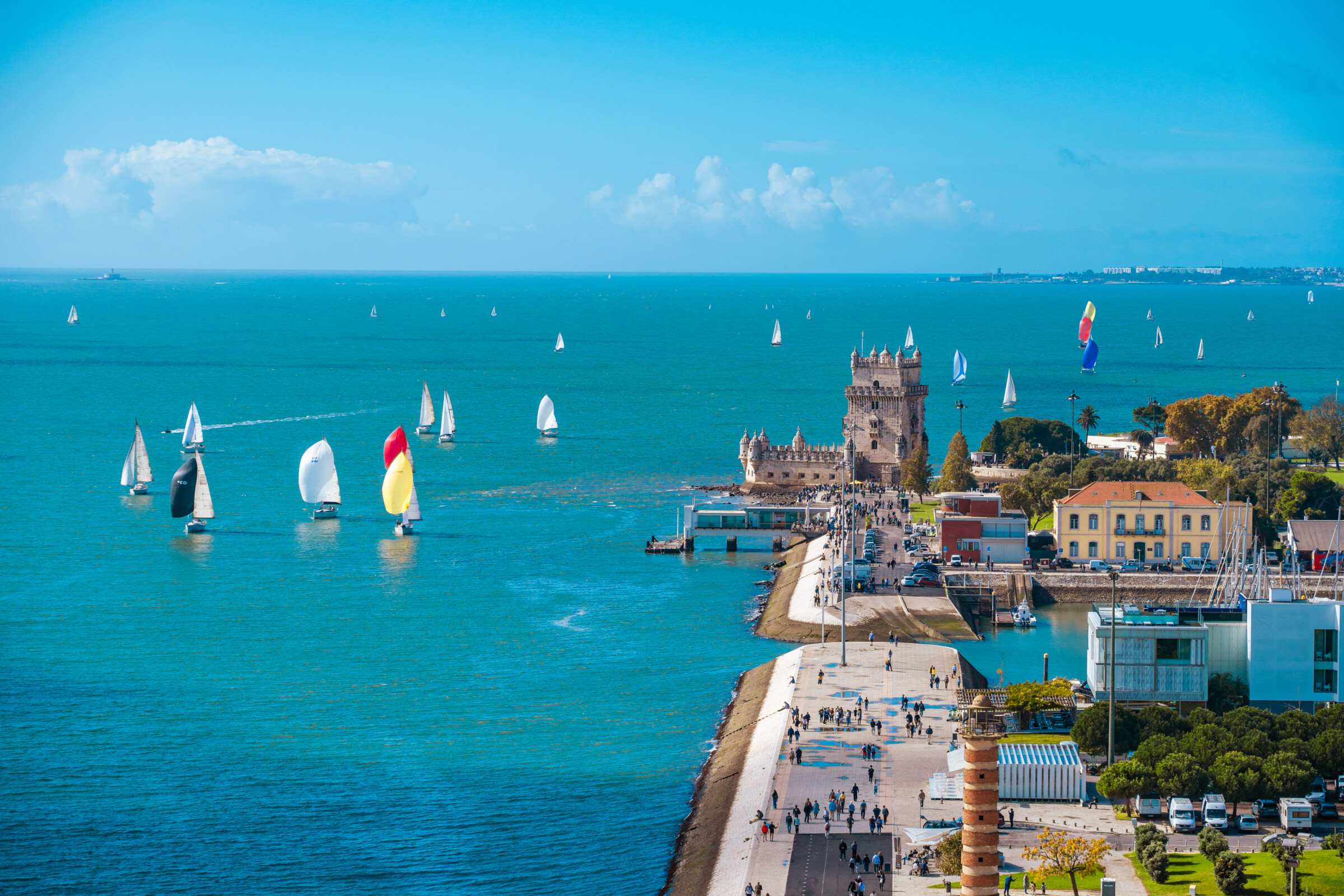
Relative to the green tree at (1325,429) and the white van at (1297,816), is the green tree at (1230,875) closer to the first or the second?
the white van at (1297,816)

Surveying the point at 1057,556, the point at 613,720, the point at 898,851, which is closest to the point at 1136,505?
the point at 1057,556

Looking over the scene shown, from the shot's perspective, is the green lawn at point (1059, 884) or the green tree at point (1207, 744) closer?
the green lawn at point (1059, 884)

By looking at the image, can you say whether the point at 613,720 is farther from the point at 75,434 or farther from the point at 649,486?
the point at 75,434

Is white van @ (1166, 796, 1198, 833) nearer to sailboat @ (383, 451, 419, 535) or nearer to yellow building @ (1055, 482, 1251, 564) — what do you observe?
yellow building @ (1055, 482, 1251, 564)

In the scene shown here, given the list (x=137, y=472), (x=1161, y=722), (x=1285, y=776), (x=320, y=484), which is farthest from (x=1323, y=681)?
(x=137, y=472)

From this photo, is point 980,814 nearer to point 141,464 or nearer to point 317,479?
point 317,479

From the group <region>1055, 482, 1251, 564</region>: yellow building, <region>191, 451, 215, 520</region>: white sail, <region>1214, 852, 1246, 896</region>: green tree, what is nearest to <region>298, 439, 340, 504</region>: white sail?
<region>191, 451, 215, 520</region>: white sail

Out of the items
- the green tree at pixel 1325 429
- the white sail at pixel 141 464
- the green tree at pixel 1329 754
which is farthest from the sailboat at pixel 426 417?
the green tree at pixel 1329 754
